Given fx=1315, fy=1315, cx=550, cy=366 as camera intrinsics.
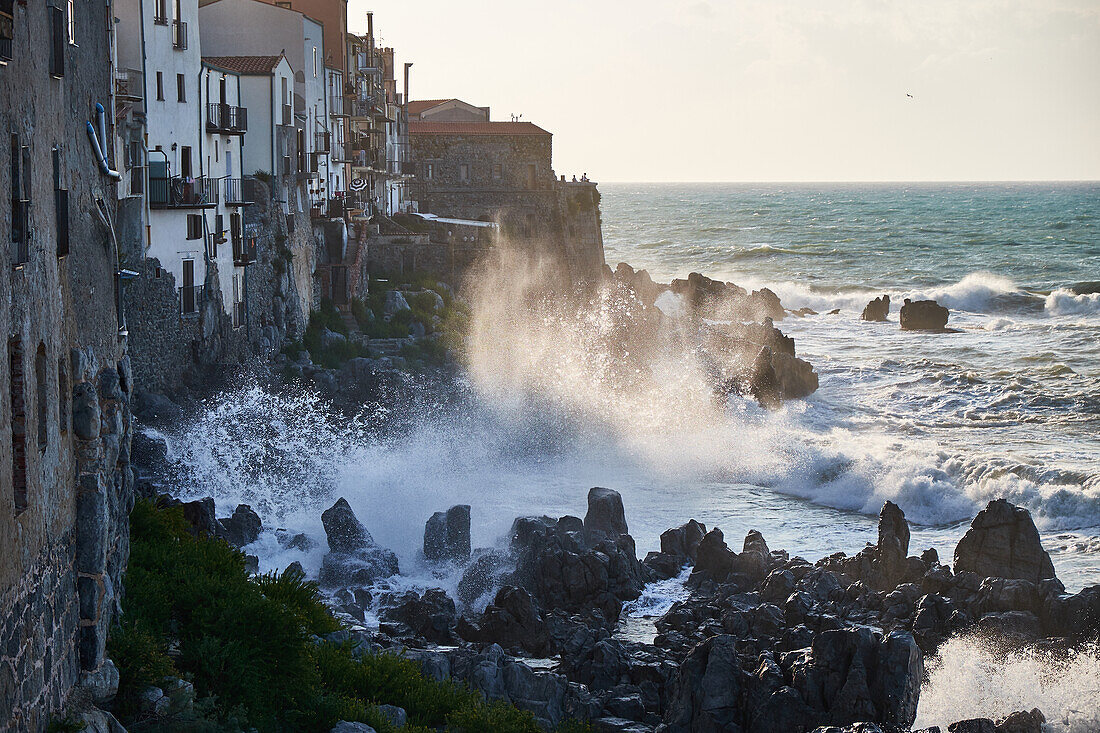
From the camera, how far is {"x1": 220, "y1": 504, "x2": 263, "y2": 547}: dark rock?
83.7 ft

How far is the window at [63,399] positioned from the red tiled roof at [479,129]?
5280 cm

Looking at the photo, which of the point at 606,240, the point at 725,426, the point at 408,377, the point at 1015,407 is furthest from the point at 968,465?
the point at 606,240

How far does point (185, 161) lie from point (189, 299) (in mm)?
3576

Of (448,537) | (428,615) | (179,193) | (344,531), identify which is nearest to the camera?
(428,615)

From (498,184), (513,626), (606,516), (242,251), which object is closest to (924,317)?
(498,184)

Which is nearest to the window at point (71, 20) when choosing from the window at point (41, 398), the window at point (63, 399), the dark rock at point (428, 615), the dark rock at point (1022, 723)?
the window at point (63, 399)

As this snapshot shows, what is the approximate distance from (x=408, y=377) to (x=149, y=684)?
2623 cm

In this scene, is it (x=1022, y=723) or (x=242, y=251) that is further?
(x=242, y=251)

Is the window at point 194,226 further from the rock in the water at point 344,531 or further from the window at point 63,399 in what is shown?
the window at point 63,399

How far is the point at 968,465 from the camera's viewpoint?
3553 centimetres

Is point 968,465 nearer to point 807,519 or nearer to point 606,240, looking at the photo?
point 807,519

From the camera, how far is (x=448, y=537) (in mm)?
26828

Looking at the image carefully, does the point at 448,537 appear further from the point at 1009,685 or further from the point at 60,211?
the point at 60,211

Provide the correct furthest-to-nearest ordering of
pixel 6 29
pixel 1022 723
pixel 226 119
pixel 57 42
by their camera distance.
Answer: pixel 226 119 < pixel 1022 723 < pixel 57 42 < pixel 6 29
